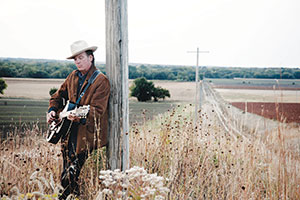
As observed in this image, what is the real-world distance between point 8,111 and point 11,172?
412 centimetres

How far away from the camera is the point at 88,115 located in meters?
2.78

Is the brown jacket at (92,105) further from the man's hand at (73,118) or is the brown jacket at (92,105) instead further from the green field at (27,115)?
the green field at (27,115)

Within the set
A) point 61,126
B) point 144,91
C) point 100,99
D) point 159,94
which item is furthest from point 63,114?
point 159,94

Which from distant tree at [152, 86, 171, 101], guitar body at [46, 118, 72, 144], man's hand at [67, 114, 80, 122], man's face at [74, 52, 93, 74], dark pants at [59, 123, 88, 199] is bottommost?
distant tree at [152, 86, 171, 101]

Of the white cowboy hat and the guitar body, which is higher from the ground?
the white cowboy hat

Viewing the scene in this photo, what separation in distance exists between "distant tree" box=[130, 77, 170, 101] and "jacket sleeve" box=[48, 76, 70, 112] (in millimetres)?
20476

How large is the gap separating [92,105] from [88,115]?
0.10 m

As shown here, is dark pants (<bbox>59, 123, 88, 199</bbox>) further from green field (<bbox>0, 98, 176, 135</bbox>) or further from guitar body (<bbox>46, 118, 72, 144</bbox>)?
green field (<bbox>0, 98, 176, 135</bbox>)

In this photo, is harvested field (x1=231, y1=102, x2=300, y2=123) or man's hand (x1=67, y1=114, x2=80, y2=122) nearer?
man's hand (x1=67, y1=114, x2=80, y2=122)

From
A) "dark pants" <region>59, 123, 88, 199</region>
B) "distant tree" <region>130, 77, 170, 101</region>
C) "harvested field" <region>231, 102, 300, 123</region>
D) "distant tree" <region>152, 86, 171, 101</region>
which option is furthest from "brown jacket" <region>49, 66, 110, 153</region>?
"distant tree" <region>152, 86, 171, 101</region>

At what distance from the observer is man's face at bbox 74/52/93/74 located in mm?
2928

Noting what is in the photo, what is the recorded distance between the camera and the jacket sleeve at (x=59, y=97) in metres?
3.14

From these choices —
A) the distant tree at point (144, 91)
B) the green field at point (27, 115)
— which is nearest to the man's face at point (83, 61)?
the green field at point (27, 115)

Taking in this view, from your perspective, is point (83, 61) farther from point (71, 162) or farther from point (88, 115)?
point (71, 162)
